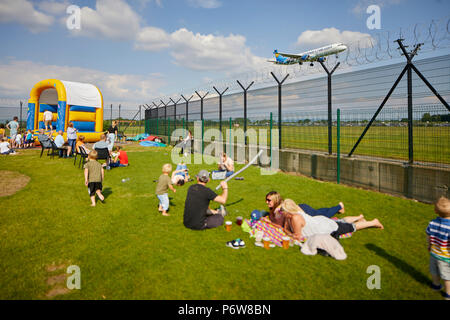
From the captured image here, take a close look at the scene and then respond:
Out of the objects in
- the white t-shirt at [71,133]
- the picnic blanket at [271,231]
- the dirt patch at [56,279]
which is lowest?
the dirt patch at [56,279]

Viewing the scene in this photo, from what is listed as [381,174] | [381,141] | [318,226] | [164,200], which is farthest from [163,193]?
[381,141]

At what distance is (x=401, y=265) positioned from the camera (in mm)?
3785

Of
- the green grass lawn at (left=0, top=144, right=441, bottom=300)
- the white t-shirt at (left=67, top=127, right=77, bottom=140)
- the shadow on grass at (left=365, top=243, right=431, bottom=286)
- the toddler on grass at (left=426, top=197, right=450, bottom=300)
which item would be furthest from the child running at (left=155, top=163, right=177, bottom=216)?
the white t-shirt at (left=67, top=127, right=77, bottom=140)

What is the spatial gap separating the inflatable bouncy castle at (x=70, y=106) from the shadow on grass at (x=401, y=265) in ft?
62.3

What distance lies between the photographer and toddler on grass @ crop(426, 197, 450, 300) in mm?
3033

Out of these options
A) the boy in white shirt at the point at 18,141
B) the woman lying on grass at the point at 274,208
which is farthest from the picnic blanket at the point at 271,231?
the boy in white shirt at the point at 18,141

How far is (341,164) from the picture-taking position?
28.6 feet

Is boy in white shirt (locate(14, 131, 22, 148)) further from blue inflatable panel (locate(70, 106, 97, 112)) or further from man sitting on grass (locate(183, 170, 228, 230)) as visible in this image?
man sitting on grass (locate(183, 170, 228, 230))

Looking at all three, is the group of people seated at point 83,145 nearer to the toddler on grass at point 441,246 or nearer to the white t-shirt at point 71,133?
the white t-shirt at point 71,133

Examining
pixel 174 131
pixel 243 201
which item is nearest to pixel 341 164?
pixel 243 201

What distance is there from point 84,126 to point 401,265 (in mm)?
21040

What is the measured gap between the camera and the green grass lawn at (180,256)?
3219mm

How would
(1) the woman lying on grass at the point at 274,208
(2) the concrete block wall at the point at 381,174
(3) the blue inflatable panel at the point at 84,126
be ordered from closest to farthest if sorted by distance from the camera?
(1) the woman lying on grass at the point at 274,208
(2) the concrete block wall at the point at 381,174
(3) the blue inflatable panel at the point at 84,126

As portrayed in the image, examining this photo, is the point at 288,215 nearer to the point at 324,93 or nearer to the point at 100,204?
the point at 100,204
